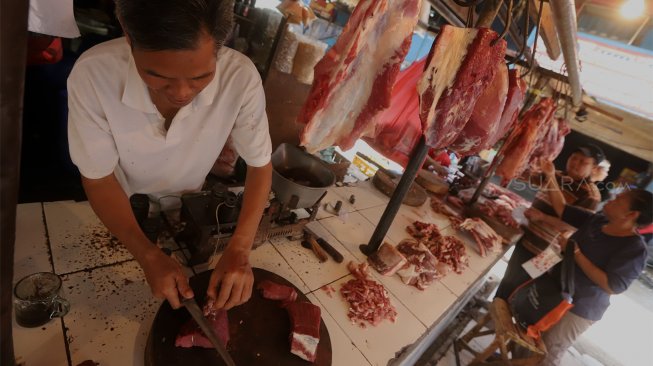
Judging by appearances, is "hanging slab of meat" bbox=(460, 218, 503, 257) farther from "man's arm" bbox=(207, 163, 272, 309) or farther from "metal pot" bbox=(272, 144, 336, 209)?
"man's arm" bbox=(207, 163, 272, 309)

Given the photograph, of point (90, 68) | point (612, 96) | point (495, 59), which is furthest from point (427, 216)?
point (612, 96)

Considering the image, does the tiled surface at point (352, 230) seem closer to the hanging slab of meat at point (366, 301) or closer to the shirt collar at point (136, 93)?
the hanging slab of meat at point (366, 301)

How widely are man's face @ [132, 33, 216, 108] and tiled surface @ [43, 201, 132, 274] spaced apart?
1.11 m

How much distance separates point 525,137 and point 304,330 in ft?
14.5

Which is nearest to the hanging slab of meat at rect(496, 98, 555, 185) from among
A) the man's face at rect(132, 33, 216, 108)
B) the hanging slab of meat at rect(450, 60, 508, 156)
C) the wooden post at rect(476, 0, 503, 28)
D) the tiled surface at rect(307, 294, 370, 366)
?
the hanging slab of meat at rect(450, 60, 508, 156)

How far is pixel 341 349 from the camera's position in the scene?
1.90m

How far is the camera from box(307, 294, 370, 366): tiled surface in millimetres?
1842

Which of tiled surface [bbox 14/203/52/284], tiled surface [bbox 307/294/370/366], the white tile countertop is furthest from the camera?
tiled surface [bbox 307/294/370/366]

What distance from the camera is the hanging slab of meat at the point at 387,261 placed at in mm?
2686

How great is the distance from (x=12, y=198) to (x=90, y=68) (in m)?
0.96

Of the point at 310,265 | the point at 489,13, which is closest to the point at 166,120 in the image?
the point at 310,265

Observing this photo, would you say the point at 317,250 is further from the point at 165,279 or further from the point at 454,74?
the point at 454,74

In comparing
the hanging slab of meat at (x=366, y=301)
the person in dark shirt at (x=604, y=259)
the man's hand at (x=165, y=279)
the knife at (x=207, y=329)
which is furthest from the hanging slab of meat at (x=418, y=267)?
the person in dark shirt at (x=604, y=259)

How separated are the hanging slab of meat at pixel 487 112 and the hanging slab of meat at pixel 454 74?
362mm
